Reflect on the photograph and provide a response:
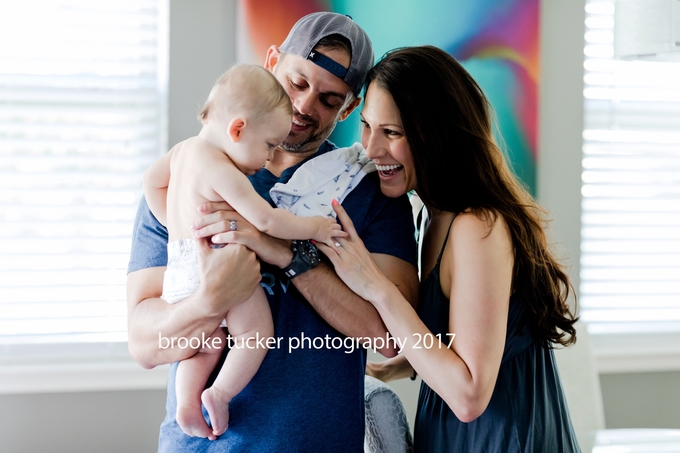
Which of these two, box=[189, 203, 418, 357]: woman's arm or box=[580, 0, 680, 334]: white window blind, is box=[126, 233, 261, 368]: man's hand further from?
box=[580, 0, 680, 334]: white window blind

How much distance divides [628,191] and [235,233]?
2.41 meters

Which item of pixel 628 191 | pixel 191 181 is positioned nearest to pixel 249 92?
pixel 191 181

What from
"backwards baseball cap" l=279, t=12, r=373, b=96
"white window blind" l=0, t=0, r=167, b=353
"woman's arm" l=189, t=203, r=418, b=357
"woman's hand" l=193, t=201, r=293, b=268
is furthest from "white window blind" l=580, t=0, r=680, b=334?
"woman's hand" l=193, t=201, r=293, b=268

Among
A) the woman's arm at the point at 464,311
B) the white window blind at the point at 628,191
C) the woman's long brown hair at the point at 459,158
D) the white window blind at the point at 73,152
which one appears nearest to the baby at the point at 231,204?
the woman's arm at the point at 464,311

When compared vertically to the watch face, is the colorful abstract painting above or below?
above

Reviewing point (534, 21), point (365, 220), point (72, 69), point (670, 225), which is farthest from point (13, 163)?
point (670, 225)

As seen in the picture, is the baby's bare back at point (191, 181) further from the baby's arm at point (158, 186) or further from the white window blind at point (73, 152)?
the white window blind at point (73, 152)

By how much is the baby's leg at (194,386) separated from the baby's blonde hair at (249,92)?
50cm

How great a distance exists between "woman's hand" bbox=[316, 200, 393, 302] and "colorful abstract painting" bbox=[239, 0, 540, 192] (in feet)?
4.31

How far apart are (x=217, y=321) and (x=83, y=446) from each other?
1.64m

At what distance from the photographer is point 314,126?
64.5 inches

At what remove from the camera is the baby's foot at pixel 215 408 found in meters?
1.39

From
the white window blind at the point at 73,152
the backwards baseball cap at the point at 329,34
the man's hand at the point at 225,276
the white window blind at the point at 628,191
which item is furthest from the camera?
the white window blind at the point at 628,191

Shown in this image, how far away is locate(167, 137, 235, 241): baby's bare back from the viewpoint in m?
1.37
